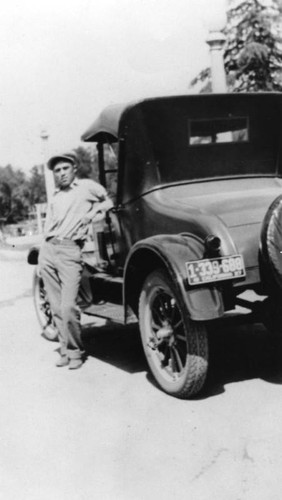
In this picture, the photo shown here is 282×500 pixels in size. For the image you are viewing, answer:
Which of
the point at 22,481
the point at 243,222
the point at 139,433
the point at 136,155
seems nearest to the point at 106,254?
the point at 136,155

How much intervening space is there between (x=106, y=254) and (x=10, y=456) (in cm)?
265

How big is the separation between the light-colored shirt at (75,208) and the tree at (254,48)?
925 centimetres

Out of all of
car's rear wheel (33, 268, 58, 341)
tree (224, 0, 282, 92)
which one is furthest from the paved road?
tree (224, 0, 282, 92)

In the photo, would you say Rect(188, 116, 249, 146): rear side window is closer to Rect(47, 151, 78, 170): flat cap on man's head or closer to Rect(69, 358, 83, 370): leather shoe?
Rect(47, 151, 78, 170): flat cap on man's head

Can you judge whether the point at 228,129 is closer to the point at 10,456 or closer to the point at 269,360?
the point at 269,360

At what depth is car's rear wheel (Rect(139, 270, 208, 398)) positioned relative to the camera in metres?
4.51

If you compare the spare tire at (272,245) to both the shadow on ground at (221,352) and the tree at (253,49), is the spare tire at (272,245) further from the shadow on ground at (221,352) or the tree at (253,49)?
the tree at (253,49)

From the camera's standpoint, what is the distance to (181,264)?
441 centimetres

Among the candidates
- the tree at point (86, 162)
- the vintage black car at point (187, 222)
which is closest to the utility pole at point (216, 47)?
the vintage black car at point (187, 222)

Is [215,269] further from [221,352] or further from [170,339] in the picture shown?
[221,352]

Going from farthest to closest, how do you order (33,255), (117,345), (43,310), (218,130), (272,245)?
1. (43,310)
2. (33,255)
3. (117,345)
4. (218,130)
5. (272,245)

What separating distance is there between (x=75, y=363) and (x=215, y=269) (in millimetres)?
2035

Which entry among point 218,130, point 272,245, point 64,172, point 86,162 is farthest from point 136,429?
point 86,162

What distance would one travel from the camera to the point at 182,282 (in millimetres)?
4348
